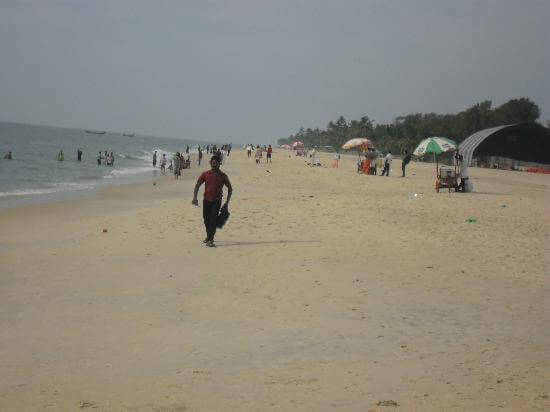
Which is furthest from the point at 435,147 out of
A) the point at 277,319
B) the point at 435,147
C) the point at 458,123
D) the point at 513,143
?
the point at 458,123

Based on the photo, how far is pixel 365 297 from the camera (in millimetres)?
6949

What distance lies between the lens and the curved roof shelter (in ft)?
144

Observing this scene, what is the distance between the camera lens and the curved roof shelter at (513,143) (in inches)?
1732

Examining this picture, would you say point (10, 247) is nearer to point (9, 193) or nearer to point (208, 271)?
point (208, 271)

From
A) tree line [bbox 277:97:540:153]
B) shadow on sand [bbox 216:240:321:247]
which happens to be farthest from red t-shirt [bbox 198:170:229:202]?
tree line [bbox 277:97:540:153]

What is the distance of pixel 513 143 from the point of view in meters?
47.9

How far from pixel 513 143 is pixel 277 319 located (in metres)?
47.3

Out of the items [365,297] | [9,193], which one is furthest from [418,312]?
[9,193]

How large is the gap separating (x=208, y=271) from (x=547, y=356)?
4.81 metres

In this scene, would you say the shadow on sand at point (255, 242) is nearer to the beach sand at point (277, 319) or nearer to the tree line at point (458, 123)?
the beach sand at point (277, 319)

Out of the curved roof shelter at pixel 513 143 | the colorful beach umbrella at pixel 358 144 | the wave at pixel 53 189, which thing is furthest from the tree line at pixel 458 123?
the wave at pixel 53 189

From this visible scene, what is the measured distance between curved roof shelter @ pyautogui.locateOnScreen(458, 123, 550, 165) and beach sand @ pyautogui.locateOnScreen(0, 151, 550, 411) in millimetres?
33488

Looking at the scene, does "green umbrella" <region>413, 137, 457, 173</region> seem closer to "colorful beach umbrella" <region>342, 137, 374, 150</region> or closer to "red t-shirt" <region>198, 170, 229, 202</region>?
"colorful beach umbrella" <region>342, 137, 374, 150</region>

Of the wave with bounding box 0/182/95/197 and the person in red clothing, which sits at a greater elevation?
the person in red clothing
